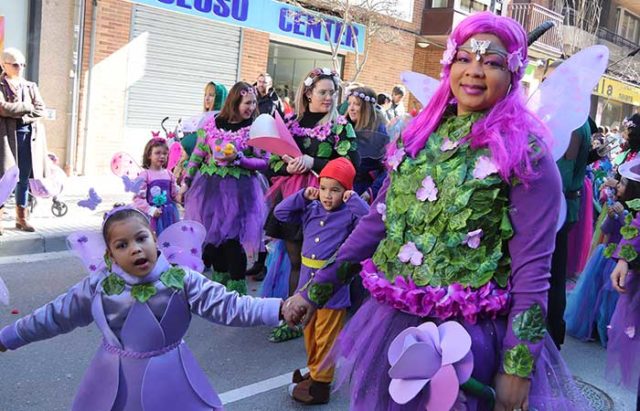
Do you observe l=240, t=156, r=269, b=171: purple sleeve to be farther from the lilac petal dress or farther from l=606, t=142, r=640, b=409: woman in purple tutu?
the lilac petal dress

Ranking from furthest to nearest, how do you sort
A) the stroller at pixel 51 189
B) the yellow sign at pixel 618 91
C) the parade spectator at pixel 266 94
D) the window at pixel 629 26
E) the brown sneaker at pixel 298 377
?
the window at pixel 629 26 → the yellow sign at pixel 618 91 → the parade spectator at pixel 266 94 → the stroller at pixel 51 189 → the brown sneaker at pixel 298 377

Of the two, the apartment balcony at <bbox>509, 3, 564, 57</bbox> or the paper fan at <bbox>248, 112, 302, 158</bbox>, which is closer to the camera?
the paper fan at <bbox>248, 112, 302, 158</bbox>

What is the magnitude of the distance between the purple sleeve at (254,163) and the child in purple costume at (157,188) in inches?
30.8

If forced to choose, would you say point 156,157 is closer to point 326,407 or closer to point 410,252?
point 326,407

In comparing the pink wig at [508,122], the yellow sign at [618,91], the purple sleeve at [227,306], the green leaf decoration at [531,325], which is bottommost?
the purple sleeve at [227,306]

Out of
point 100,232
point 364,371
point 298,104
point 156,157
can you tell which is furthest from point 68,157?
point 364,371

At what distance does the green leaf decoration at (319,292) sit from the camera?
8.60 feet

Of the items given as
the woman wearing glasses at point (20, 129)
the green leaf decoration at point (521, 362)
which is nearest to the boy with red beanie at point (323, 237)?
the green leaf decoration at point (521, 362)

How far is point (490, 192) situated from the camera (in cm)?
218

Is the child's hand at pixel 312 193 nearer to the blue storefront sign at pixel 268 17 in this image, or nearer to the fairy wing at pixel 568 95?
the fairy wing at pixel 568 95

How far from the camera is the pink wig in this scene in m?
2.13

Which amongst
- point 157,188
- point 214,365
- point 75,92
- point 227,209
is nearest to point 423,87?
point 214,365

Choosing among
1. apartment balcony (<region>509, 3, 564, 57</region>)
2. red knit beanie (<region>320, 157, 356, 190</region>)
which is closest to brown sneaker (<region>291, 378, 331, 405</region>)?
red knit beanie (<region>320, 157, 356, 190</region>)

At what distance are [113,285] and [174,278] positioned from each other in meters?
0.23
